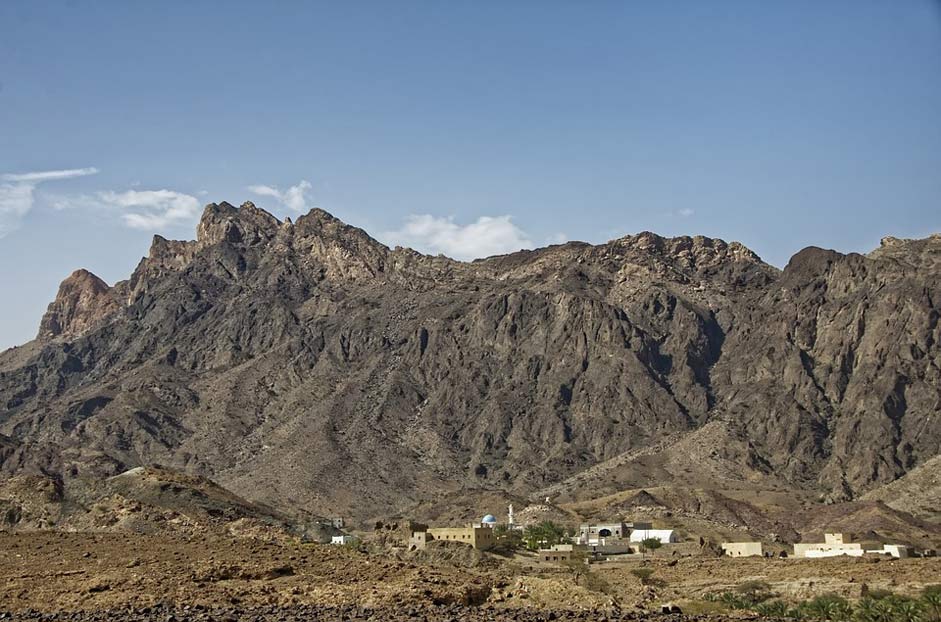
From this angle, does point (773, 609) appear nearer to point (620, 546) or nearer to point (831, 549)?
point (831, 549)

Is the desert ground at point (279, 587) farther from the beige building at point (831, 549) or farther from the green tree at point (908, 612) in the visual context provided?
the beige building at point (831, 549)

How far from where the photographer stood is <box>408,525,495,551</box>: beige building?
325ft

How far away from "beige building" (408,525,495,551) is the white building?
26300 millimetres

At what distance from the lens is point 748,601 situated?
61094 mm

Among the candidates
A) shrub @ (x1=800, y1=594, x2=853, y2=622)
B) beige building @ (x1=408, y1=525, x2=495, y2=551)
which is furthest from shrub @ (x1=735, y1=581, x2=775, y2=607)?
beige building @ (x1=408, y1=525, x2=495, y2=551)

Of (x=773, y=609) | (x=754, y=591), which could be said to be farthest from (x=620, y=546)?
(x=773, y=609)

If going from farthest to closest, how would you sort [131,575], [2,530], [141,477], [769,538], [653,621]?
[769,538] → [141,477] → [2,530] → [131,575] → [653,621]

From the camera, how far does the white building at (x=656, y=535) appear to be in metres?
128

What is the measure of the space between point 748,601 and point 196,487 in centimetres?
3761

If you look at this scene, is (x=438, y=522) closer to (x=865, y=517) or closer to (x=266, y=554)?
(x=865, y=517)

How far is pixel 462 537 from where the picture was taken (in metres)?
103

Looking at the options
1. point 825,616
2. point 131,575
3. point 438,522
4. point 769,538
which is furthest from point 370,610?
point 438,522

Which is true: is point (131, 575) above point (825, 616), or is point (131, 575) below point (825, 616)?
above

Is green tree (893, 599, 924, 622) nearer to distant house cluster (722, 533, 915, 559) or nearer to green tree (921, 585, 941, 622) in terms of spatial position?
green tree (921, 585, 941, 622)
